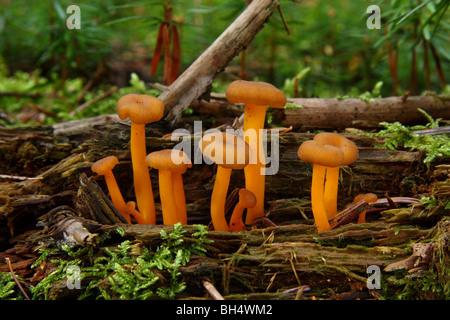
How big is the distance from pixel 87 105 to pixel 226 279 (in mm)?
3420

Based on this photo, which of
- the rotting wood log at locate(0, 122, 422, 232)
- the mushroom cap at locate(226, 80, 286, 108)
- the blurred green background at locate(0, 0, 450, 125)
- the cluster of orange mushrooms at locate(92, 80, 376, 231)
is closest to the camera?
the cluster of orange mushrooms at locate(92, 80, 376, 231)

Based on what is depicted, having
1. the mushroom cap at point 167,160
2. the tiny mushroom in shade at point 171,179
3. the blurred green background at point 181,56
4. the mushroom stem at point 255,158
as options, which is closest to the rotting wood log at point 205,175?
the mushroom stem at point 255,158

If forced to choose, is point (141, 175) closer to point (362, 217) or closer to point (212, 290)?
point (212, 290)

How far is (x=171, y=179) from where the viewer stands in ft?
7.89

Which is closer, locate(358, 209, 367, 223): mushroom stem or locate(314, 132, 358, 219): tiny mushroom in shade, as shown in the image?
locate(314, 132, 358, 219): tiny mushroom in shade

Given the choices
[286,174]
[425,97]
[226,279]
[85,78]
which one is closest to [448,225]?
[286,174]

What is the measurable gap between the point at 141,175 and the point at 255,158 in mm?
816

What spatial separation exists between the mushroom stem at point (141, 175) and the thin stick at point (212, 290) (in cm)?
81

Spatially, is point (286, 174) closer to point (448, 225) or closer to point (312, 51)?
point (448, 225)

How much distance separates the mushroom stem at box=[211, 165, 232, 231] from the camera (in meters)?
2.28

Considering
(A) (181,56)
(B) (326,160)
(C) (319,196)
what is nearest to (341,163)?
(B) (326,160)

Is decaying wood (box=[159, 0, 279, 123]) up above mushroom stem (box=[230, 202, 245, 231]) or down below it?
above

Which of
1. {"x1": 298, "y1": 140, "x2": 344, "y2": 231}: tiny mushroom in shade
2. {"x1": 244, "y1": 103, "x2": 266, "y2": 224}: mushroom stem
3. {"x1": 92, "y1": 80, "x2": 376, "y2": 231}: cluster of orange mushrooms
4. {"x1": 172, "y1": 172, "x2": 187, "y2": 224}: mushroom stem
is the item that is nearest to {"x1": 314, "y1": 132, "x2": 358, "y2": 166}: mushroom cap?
{"x1": 92, "y1": 80, "x2": 376, "y2": 231}: cluster of orange mushrooms

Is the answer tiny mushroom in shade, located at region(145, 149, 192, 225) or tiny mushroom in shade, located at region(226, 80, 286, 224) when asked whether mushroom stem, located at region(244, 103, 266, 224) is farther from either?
tiny mushroom in shade, located at region(145, 149, 192, 225)
